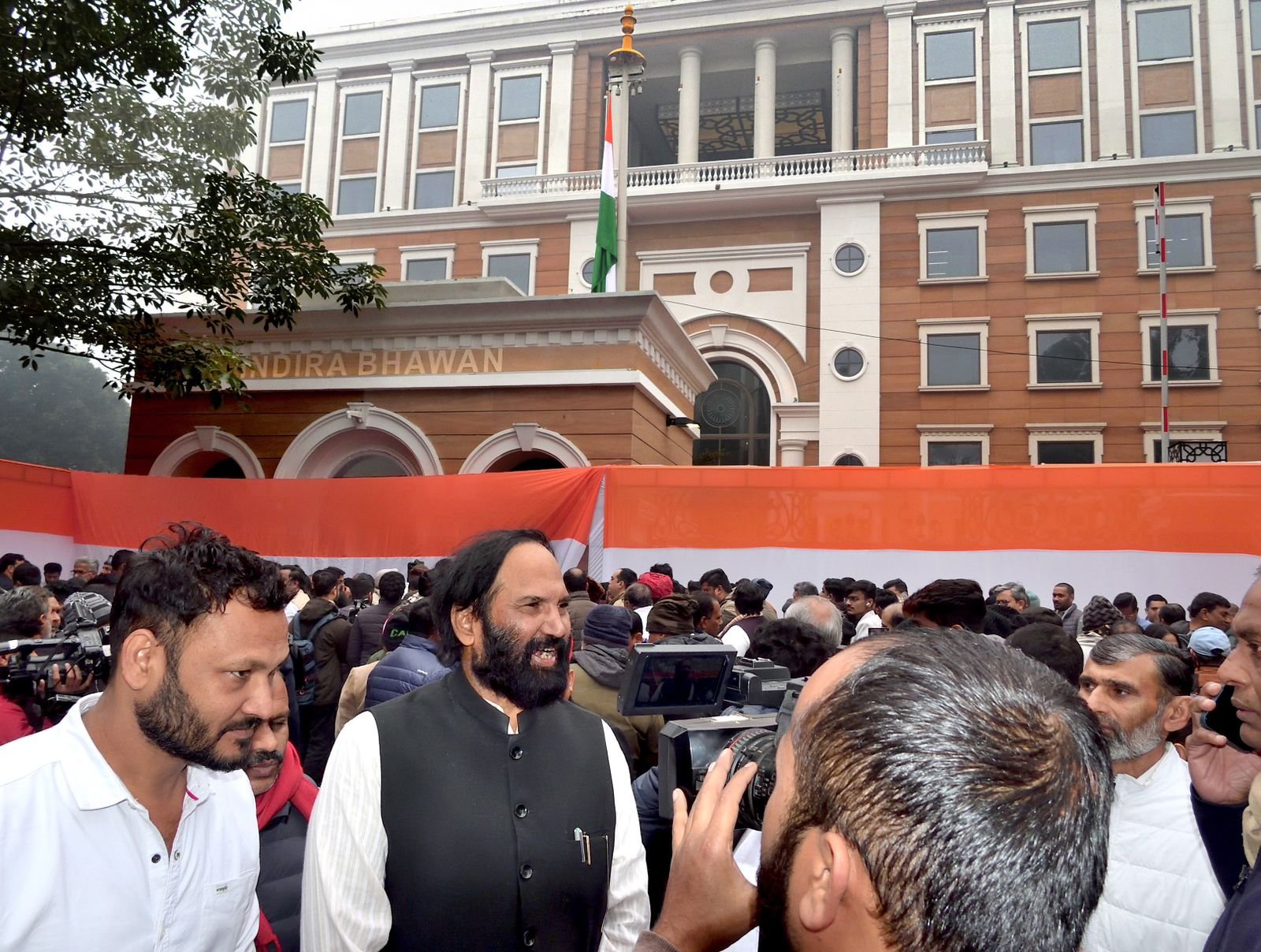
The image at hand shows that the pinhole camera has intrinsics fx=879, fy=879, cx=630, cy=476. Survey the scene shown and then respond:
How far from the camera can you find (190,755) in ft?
6.43

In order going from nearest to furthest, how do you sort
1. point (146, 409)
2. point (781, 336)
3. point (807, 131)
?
point (146, 409)
point (781, 336)
point (807, 131)

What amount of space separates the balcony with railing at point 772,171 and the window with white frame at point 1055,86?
184cm

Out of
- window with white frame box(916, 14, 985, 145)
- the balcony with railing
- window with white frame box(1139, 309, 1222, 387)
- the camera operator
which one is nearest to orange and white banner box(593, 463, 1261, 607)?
the camera operator

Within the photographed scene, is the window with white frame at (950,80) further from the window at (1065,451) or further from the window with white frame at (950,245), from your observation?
the window at (1065,451)

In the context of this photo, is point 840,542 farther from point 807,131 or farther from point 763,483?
point 807,131

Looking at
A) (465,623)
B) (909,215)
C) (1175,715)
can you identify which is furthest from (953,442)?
(465,623)

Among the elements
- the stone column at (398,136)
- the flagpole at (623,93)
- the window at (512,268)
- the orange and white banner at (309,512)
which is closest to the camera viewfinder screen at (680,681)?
the orange and white banner at (309,512)

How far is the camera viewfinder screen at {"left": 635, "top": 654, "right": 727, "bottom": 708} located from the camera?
2.78m

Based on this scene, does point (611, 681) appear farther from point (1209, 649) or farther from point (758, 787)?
point (1209, 649)

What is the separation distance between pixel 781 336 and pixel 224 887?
75.0 feet

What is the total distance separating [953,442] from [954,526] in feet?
43.2

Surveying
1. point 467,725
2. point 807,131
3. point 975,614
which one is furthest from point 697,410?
point 467,725

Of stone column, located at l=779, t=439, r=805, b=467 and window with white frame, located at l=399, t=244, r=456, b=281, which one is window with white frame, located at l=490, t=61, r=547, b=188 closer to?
window with white frame, located at l=399, t=244, r=456, b=281

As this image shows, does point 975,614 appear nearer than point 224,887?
No
